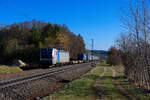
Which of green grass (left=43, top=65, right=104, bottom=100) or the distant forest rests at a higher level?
the distant forest

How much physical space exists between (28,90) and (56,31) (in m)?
48.6

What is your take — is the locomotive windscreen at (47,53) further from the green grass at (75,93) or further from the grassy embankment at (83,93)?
the green grass at (75,93)

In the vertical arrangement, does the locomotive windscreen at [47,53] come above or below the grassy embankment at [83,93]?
above

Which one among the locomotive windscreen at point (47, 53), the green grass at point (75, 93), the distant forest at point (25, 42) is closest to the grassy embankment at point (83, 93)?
the green grass at point (75, 93)

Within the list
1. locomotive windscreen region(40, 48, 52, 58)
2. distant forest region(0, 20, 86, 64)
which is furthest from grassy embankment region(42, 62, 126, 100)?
distant forest region(0, 20, 86, 64)

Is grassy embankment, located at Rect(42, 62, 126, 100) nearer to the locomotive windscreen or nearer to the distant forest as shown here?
the locomotive windscreen

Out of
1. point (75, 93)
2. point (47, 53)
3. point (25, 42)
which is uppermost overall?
point (25, 42)

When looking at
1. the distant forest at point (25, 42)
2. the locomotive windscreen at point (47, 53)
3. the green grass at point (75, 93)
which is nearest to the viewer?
the green grass at point (75, 93)

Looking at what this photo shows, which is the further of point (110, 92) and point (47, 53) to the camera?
point (47, 53)

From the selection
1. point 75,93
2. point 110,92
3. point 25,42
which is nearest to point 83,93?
point 75,93

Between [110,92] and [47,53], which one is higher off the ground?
[47,53]

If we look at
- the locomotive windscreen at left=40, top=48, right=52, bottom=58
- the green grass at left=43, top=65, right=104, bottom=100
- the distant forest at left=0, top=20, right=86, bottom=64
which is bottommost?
the green grass at left=43, top=65, right=104, bottom=100

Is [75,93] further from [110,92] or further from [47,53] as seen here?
[47,53]

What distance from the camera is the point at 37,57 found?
150 ft
